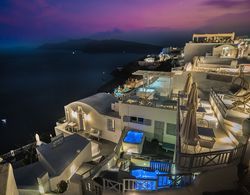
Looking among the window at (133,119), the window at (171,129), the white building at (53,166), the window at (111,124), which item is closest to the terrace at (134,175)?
the window at (133,119)

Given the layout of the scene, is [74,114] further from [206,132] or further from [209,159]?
[209,159]

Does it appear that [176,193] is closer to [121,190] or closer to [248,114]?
[121,190]

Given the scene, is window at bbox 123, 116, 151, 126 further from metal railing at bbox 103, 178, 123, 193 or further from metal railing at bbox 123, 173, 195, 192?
metal railing at bbox 103, 178, 123, 193

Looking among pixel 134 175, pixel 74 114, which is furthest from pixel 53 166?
pixel 74 114

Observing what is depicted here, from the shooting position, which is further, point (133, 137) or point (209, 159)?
point (133, 137)

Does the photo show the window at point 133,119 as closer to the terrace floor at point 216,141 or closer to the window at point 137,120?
the window at point 137,120

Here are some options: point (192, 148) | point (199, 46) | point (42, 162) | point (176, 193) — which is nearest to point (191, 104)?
point (192, 148)
